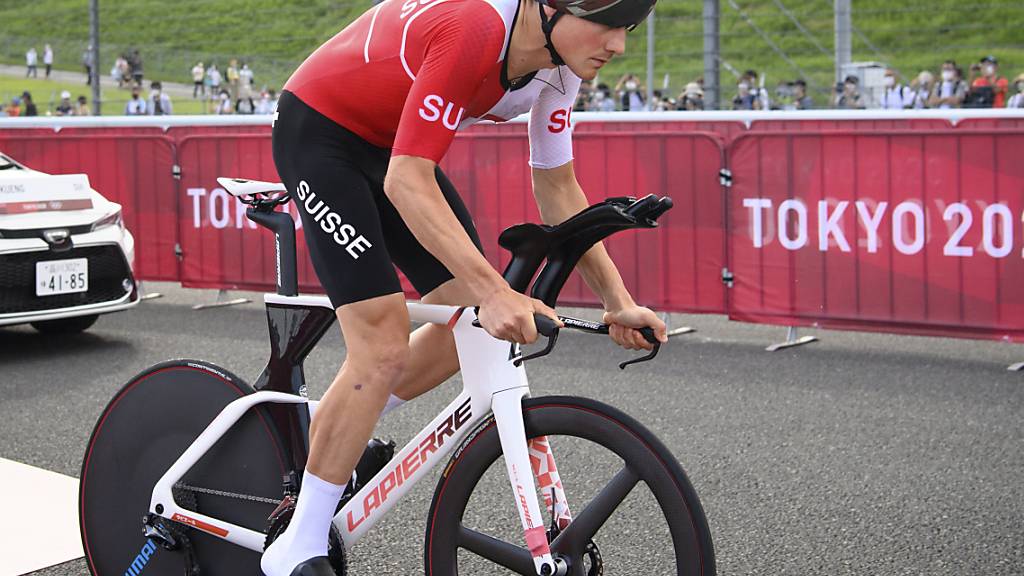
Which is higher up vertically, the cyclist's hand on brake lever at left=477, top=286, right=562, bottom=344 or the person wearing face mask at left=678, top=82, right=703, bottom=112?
A: the person wearing face mask at left=678, top=82, right=703, bottom=112

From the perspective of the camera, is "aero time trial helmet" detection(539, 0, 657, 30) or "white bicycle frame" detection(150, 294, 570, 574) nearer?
"aero time trial helmet" detection(539, 0, 657, 30)

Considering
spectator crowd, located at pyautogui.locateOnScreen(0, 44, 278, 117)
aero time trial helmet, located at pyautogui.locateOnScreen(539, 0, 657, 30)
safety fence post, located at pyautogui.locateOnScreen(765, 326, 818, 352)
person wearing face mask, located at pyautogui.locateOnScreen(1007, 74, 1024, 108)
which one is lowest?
safety fence post, located at pyautogui.locateOnScreen(765, 326, 818, 352)

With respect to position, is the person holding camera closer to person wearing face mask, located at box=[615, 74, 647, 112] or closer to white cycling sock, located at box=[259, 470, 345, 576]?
person wearing face mask, located at box=[615, 74, 647, 112]

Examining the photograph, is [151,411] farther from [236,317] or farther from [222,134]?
[222,134]

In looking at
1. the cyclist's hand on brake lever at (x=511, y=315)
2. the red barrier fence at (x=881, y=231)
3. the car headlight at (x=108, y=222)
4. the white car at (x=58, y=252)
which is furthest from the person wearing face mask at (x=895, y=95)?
the cyclist's hand on brake lever at (x=511, y=315)

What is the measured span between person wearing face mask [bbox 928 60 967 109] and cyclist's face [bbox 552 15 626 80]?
55.2 feet

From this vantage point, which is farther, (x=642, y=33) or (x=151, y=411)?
(x=642, y=33)

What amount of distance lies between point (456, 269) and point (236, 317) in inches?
268

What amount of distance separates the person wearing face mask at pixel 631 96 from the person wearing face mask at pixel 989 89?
4783 mm

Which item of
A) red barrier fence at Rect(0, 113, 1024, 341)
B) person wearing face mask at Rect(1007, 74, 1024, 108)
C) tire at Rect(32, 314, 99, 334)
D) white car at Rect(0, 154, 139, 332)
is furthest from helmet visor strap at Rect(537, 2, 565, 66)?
person wearing face mask at Rect(1007, 74, 1024, 108)

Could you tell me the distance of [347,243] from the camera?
2971 millimetres

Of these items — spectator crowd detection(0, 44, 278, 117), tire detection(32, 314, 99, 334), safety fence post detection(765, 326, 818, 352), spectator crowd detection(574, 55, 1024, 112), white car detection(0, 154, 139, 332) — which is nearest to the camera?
white car detection(0, 154, 139, 332)

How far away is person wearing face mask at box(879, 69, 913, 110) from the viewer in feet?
65.7

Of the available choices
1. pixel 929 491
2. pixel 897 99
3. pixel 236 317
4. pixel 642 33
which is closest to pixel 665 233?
pixel 236 317
